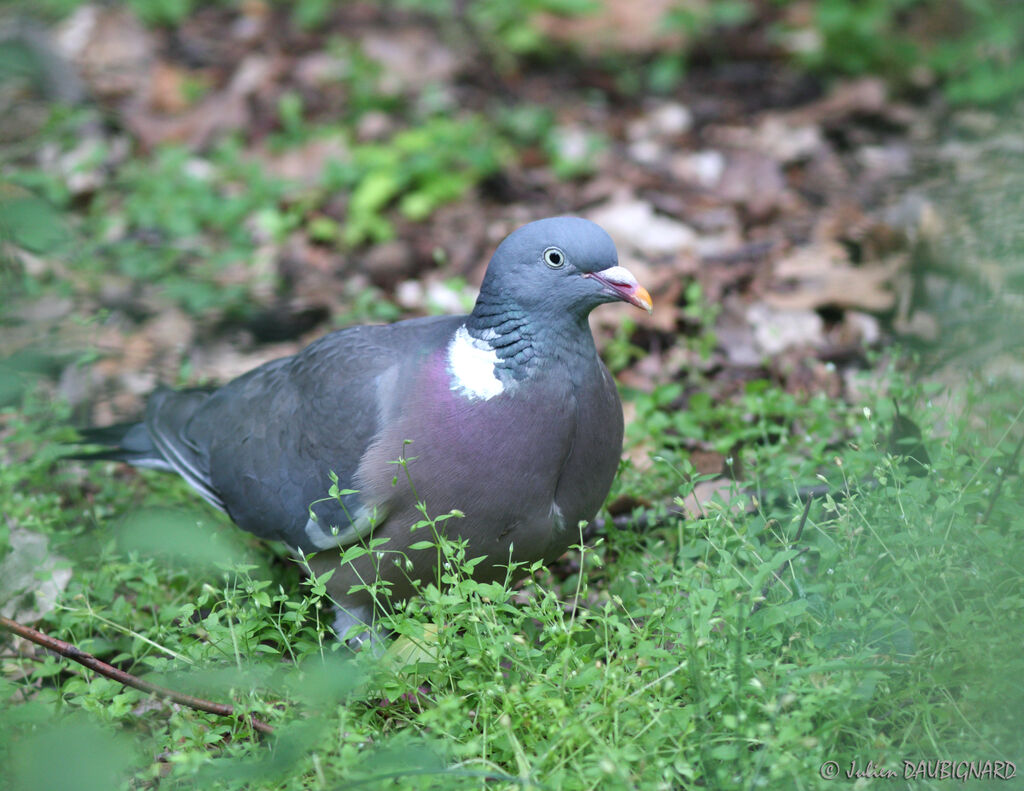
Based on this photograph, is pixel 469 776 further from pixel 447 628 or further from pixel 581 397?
pixel 581 397

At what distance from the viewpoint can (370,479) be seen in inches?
122

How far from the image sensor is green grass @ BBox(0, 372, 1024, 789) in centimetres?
236

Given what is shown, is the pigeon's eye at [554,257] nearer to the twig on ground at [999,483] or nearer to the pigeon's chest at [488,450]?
the pigeon's chest at [488,450]

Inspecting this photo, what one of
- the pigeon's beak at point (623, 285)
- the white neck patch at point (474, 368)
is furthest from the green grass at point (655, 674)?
the pigeon's beak at point (623, 285)

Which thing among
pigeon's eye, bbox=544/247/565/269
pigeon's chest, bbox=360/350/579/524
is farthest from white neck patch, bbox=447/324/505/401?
pigeon's eye, bbox=544/247/565/269

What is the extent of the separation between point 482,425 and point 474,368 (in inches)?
7.2

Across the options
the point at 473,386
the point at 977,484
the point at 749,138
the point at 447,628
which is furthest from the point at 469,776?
the point at 749,138

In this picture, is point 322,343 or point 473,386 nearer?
point 473,386

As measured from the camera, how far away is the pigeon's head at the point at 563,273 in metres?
3.04

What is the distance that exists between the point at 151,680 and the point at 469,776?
1.05 metres

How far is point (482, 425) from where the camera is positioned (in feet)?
9.82

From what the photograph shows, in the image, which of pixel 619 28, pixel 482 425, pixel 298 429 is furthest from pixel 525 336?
pixel 619 28

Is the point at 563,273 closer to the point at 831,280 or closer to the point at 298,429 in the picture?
the point at 298,429

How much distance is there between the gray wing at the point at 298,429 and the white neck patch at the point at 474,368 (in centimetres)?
11
